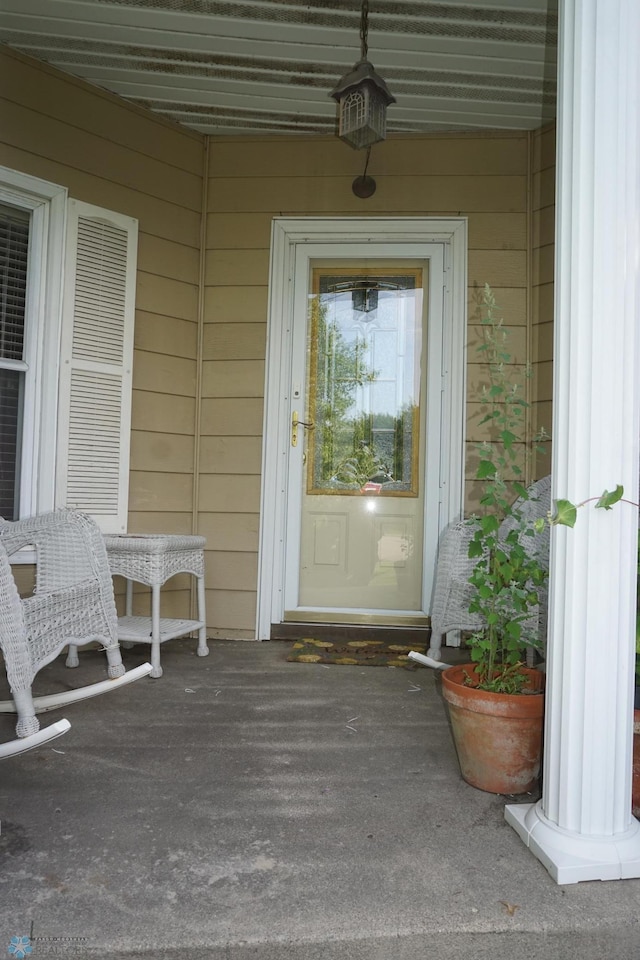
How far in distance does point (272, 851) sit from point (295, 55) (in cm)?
294

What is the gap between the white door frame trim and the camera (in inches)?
127

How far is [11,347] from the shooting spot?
2826mm

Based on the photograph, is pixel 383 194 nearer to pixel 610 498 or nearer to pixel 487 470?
pixel 487 470

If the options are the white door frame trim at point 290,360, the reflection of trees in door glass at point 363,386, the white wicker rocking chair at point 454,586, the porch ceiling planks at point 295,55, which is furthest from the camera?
the reflection of trees in door glass at point 363,386

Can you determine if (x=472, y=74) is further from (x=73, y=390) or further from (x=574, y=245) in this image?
(x=73, y=390)

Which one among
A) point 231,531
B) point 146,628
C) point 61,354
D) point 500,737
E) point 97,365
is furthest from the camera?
point 231,531

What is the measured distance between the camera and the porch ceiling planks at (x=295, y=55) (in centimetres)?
257

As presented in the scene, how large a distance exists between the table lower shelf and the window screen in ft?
2.24

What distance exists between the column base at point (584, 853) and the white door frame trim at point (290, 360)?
1.95 m

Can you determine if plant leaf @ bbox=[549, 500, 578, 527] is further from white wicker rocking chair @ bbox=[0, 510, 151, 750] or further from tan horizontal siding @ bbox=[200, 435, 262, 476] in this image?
tan horizontal siding @ bbox=[200, 435, 262, 476]

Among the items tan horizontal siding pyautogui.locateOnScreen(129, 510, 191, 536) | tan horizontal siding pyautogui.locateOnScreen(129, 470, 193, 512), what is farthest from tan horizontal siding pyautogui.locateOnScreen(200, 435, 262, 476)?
tan horizontal siding pyautogui.locateOnScreen(129, 510, 191, 536)

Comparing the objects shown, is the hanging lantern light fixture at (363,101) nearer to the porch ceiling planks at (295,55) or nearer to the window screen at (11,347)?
the porch ceiling planks at (295,55)

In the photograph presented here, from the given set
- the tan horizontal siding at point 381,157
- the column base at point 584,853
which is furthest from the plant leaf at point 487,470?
the tan horizontal siding at point 381,157

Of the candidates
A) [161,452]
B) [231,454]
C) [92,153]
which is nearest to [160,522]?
[161,452]
